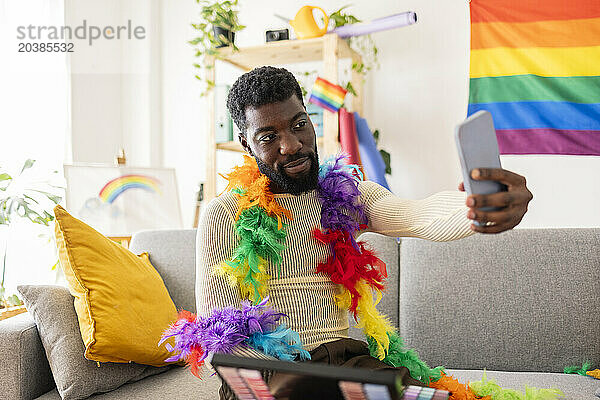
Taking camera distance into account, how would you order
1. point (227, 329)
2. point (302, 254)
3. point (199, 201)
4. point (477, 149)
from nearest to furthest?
1. point (477, 149)
2. point (227, 329)
3. point (302, 254)
4. point (199, 201)

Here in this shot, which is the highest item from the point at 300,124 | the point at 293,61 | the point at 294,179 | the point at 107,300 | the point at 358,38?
the point at 358,38

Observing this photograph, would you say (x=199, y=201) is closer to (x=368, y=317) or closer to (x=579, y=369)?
(x=368, y=317)

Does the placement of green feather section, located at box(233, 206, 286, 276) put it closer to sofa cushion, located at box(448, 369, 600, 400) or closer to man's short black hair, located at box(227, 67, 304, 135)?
man's short black hair, located at box(227, 67, 304, 135)

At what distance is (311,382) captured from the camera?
84 centimetres

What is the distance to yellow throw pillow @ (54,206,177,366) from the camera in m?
1.71

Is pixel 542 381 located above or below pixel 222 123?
below

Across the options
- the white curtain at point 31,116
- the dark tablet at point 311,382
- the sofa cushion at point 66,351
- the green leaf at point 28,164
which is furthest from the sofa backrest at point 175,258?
the dark tablet at point 311,382

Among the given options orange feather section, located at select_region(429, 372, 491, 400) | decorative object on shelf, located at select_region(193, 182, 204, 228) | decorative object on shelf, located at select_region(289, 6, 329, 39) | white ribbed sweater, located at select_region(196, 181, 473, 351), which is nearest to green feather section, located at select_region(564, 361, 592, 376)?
orange feather section, located at select_region(429, 372, 491, 400)

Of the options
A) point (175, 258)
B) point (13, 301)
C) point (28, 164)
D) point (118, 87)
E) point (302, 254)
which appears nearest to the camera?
point (302, 254)

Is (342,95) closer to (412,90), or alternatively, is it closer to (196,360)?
(412,90)

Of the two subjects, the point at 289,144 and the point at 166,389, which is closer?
the point at 289,144

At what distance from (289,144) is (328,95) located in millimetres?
1430

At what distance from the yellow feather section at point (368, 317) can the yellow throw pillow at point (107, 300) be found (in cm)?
65

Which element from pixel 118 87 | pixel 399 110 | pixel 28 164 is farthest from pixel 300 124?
pixel 118 87
